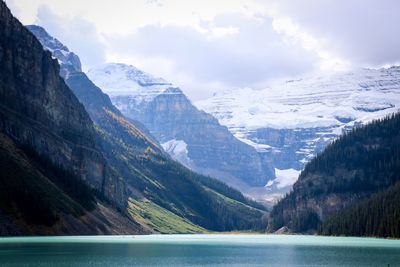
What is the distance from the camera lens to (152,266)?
4700 inches

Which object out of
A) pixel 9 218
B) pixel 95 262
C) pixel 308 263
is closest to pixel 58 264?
pixel 95 262

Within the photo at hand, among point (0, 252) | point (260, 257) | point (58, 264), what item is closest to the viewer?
point (58, 264)

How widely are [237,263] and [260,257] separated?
15.7 m

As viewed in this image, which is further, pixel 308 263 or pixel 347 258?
pixel 347 258

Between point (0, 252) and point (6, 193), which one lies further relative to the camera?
point (6, 193)

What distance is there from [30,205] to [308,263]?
98.2 metres

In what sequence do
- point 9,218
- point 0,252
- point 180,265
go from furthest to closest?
point 9,218, point 0,252, point 180,265

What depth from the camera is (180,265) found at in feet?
403

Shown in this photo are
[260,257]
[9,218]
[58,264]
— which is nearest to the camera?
[58,264]

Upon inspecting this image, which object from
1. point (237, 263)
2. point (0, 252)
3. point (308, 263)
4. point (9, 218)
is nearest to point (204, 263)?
point (237, 263)

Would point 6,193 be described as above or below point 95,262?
above

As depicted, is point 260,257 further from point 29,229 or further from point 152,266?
point 29,229

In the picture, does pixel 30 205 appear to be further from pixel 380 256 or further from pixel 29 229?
pixel 380 256

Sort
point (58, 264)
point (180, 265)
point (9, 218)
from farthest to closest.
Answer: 1. point (9, 218)
2. point (180, 265)
3. point (58, 264)
